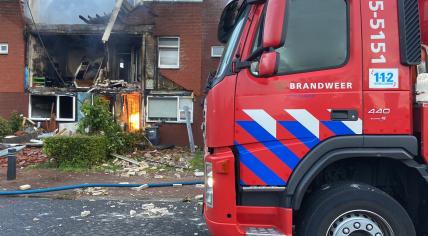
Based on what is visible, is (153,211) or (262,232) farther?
(153,211)

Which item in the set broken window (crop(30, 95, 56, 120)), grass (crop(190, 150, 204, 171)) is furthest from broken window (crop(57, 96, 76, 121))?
grass (crop(190, 150, 204, 171))

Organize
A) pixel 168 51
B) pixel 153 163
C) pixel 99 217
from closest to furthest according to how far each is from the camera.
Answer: pixel 99 217 → pixel 153 163 → pixel 168 51

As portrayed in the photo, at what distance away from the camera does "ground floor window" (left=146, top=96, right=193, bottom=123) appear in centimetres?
1775

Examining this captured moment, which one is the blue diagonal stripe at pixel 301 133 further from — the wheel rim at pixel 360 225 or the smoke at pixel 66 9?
the smoke at pixel 66 9

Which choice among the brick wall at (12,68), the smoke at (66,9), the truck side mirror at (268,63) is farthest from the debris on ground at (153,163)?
the truck side mirror at (268,63)

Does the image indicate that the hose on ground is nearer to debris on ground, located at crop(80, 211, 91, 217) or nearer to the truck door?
debris on ground, located at crop(80, 211, 91, 217)

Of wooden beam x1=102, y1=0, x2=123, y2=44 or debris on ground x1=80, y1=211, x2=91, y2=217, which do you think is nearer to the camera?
debris on ground x1=80, y1=211, x2=91, y2=217

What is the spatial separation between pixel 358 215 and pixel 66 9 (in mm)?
17675

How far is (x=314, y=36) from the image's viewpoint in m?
3.83

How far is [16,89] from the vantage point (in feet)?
58.3

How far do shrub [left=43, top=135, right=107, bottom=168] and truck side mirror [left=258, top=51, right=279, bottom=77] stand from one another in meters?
9.89

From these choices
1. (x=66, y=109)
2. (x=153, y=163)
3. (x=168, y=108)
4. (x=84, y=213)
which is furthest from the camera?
(x=66, y=109)

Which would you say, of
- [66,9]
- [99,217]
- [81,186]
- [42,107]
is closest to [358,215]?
[99,217]

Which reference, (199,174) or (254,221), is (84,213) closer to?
(254,221)
